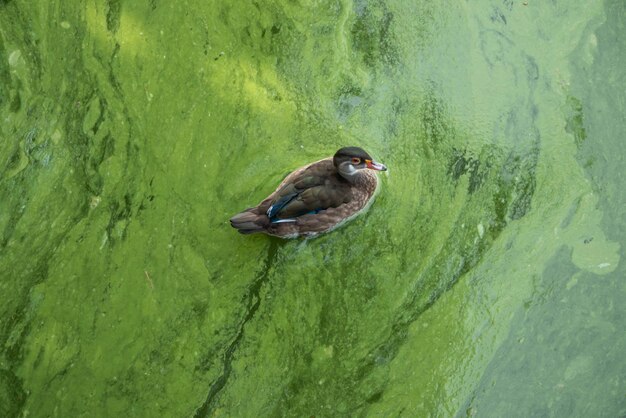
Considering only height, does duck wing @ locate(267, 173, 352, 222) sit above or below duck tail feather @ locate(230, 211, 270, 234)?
above

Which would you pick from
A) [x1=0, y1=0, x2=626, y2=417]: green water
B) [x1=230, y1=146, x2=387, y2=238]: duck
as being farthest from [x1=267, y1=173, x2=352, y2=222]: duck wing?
[x1=0, y1=0, x2=626, y2=417]: green water

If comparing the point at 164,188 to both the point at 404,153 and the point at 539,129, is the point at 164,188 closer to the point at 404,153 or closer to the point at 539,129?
the point at 404,153

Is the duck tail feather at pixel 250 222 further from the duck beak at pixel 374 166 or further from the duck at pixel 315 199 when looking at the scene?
the duck beak at pixel 374 166

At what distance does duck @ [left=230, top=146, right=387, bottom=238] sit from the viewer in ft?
6.40

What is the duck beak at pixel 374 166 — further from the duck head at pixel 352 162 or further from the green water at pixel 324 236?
the green water at pixel 324 236

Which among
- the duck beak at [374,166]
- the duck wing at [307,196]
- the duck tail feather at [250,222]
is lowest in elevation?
the duck tail feather at [250,222]

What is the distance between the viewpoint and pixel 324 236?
206cm

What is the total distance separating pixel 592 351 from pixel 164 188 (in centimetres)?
140

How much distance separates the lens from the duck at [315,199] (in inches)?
76.8

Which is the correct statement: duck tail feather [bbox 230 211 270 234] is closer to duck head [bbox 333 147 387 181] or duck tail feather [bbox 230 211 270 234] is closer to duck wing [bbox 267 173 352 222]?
duck wing [bbox 267 173 352 222]

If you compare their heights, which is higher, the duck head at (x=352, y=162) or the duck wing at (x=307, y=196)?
the duck head at (x=352, y=162)

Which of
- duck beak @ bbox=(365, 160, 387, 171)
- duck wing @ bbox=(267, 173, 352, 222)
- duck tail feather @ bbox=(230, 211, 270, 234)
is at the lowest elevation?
duck tail feather @ bbox=(230, 211, 270, 234)

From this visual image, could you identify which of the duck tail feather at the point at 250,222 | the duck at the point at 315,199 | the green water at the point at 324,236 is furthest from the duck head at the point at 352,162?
the duck tail feather at the point at 250,222

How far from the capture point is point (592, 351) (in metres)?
2.00
